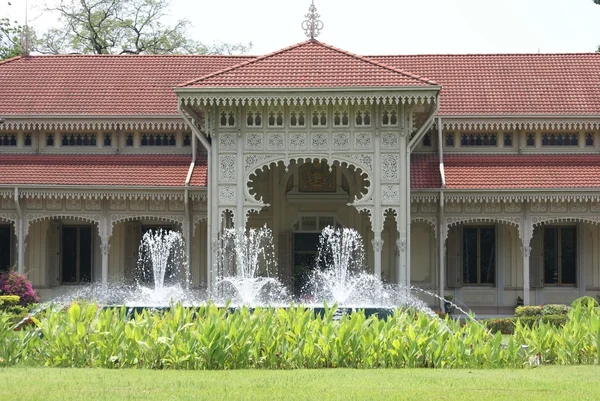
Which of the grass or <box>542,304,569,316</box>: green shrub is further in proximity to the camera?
<box>542,304,569,316</box>: green shrub

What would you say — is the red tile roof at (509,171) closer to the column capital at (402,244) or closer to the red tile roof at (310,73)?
the column capital at (402,244)

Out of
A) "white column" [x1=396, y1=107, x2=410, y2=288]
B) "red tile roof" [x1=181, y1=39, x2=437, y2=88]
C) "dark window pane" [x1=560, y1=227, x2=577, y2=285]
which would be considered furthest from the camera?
"dark window pane" [x1=560, y1=227, x2=577, y2=285]

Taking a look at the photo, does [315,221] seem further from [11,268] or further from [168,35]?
[168,35]

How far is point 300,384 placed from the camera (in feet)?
41.5

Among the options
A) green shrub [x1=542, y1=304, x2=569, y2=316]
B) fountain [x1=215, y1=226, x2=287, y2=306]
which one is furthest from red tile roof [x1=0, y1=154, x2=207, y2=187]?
green shrub [x1=542, y1=304, x2=569, y2=316]

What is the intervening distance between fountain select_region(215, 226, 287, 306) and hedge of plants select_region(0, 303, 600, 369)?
7.99m

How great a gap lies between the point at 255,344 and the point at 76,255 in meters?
15.8

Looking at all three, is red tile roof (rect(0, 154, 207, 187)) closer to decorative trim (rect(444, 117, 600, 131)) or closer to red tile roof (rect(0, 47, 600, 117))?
red tile roof (rect(0, 47, 600, 117))

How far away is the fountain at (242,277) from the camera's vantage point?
78.8 ft

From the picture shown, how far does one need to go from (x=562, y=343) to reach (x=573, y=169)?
13.0 m

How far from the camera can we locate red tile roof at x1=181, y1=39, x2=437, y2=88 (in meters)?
23.9

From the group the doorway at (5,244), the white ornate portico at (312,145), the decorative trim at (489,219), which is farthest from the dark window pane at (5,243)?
the decorative trim at (489,219)

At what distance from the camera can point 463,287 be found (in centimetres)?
2833

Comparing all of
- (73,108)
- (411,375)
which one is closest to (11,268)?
(73,108)
